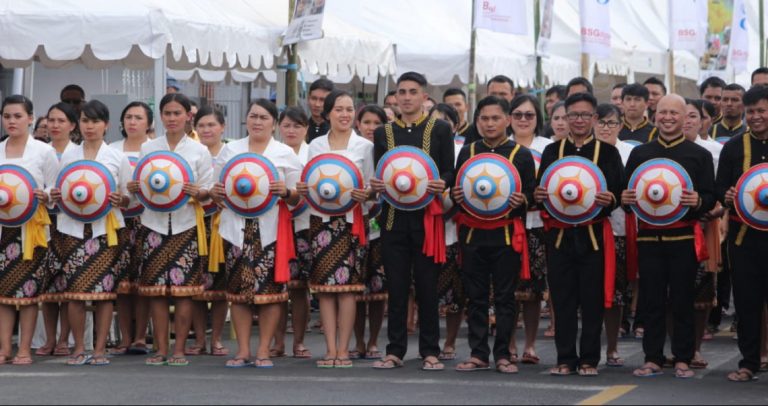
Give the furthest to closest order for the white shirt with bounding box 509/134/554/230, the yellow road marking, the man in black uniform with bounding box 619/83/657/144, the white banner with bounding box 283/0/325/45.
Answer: the white banner with bounding box 283/0/325/45 < the man in black uniform with bounding box 619/83/657/144 < the white shirt with bounding box 509/134/554/230 < the yellow road marking

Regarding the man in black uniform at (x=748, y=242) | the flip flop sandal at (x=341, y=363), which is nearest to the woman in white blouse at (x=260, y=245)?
the flip flop sandal at (x=341, y=363)

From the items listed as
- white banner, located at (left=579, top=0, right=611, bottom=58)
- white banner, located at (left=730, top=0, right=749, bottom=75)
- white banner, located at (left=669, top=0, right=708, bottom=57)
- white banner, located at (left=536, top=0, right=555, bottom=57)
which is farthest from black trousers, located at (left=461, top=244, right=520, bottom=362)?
white banner, located at (left=730, top=0, right=749, bottom=75)

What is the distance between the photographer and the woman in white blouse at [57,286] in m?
10.1

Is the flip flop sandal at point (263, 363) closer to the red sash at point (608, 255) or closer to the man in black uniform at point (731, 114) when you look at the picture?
the red sash at point (608, 255)

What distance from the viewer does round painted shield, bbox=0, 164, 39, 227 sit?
383 inches

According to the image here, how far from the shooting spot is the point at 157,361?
9.76m

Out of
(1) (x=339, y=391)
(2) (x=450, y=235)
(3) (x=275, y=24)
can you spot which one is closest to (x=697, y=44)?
(3) (x=275, y=24)

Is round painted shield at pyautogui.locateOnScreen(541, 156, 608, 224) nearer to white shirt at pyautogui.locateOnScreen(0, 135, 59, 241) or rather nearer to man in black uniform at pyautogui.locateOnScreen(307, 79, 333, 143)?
man in black uniform at pyautogui.locateOnScreen(307, 79, 333, 143)

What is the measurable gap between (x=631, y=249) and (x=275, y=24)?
6.04 m

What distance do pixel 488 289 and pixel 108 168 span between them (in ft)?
9.02

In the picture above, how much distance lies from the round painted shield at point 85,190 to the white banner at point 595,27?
467 inches

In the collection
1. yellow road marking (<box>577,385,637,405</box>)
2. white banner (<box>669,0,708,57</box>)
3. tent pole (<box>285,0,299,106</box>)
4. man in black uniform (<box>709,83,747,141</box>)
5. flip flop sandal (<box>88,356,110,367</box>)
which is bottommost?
yellow road marking (<box>577,385,637,405</box>)

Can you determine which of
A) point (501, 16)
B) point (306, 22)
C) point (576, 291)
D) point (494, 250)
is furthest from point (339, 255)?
point (501, 16)

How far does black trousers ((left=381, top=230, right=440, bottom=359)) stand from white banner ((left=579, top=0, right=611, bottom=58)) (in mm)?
11531
